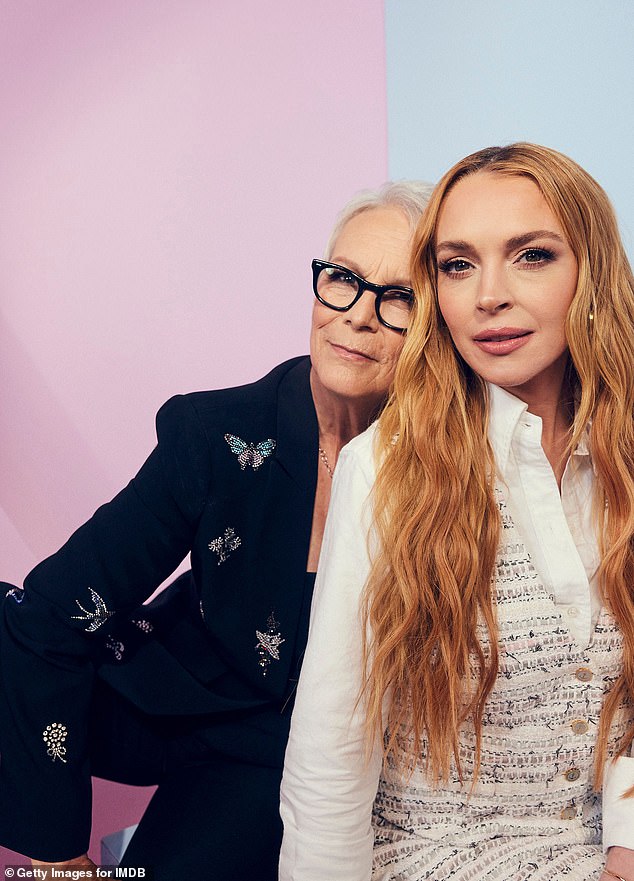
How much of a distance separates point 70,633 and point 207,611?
0.79 ft

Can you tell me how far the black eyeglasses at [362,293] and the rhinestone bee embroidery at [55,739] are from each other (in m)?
0.84

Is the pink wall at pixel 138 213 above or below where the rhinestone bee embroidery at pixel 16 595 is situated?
above

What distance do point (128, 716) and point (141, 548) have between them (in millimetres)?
380

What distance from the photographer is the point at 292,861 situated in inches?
49.2

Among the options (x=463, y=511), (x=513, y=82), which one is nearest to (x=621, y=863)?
(x=463, y=511)

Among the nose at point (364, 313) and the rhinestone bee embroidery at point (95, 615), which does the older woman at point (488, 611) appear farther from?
the rhinestone bee embroidery at point (95, 615)

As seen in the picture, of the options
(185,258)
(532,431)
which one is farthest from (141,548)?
(185,258)

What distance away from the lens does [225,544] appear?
1.62m

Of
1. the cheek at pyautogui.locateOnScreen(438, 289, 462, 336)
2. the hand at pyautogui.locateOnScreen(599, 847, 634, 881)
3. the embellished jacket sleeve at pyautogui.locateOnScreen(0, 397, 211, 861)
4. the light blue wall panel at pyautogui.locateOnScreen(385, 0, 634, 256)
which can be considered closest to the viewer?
the hand at pyautogui.locateOnScreen(599, 847, 634, 881)

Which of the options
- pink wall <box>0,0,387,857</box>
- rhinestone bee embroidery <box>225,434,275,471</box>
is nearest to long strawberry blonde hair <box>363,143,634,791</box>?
rhinestone bee embroidery <box>225,434,275,471</box>

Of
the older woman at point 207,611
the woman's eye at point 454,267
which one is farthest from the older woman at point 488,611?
the older woman at point 207,611

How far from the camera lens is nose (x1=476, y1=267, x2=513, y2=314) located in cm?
126

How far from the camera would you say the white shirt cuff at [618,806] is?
1219 millimetres

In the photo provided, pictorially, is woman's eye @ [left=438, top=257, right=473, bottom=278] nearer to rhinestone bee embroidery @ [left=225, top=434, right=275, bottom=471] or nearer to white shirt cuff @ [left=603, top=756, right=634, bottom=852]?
rhinestone bee embroidery @ [left=225, top=434, right=275, bottom=471]
